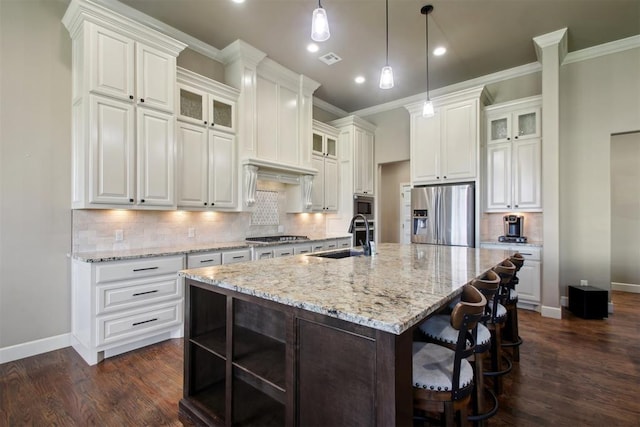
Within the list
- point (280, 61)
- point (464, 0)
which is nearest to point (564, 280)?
point (464, 0)

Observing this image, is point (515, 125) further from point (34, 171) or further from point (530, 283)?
point (34, 171)

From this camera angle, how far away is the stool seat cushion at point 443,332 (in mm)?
1569

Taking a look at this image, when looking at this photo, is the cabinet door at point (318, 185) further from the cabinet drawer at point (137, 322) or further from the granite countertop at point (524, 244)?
the cabinet drawer at point (137, 322)

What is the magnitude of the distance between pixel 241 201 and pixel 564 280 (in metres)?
4.48

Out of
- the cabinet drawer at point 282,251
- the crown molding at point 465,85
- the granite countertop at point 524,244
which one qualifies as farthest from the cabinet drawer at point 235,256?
the crown molding at point 465,85

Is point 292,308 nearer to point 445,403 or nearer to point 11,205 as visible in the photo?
point 445,403

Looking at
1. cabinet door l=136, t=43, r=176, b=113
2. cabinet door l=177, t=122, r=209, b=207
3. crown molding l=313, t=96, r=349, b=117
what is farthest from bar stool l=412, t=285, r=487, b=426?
crown molding l=313, t=96, r=349, b=117

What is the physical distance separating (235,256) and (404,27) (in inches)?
128

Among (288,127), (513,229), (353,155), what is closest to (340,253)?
(288,127)

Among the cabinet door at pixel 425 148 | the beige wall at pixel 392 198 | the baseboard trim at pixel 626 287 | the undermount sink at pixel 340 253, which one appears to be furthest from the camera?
the beige wall at pixel 392 198

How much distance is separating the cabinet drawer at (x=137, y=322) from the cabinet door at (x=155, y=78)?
6.47 feet

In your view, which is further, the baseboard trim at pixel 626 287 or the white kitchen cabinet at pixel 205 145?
the baseboard trim at pixel 626 287

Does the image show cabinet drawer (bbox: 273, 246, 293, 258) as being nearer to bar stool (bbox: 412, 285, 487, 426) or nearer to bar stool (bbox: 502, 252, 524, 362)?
bar stool (bbox: 502, 252, 524, 362)

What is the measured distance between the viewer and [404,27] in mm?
3408
